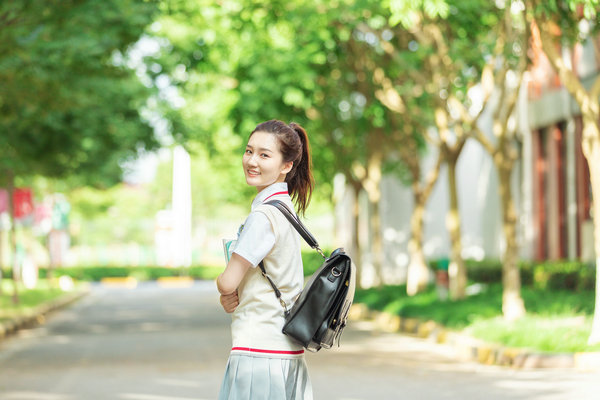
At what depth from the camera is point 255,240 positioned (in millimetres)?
4301

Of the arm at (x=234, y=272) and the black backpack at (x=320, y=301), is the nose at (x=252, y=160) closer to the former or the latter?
the black backpack at (x=320, y=301)

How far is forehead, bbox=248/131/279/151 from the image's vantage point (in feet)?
14.8

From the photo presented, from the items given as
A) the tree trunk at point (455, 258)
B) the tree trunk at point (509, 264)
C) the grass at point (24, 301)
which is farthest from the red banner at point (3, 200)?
the tree trunk at point (509, 264)

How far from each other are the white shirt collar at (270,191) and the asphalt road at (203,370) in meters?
6.52

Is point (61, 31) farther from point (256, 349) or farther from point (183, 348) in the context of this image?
point (256, 349)

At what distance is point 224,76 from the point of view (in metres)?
25.5

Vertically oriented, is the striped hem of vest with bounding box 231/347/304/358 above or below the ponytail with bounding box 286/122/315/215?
below

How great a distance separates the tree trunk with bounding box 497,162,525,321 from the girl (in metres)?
12.6

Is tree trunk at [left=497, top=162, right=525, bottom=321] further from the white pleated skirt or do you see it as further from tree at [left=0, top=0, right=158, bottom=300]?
the white pleated skirt

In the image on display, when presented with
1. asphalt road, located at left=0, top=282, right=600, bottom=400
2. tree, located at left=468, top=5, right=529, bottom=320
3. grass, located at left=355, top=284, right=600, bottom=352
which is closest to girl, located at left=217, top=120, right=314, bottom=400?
asphalt road, located at left=0, top=282, right=600, bottom=400

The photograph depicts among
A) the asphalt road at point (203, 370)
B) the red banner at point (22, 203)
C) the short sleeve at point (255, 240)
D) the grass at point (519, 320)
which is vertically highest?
the red banner at point (22, 203)

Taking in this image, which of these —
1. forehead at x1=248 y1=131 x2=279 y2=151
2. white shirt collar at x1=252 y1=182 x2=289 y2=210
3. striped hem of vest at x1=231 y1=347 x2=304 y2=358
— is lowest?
striped hem of vest at x1=231 y1=347 x2=304 y2=358

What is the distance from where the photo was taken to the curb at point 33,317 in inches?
→ 868

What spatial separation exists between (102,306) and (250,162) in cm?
3135
